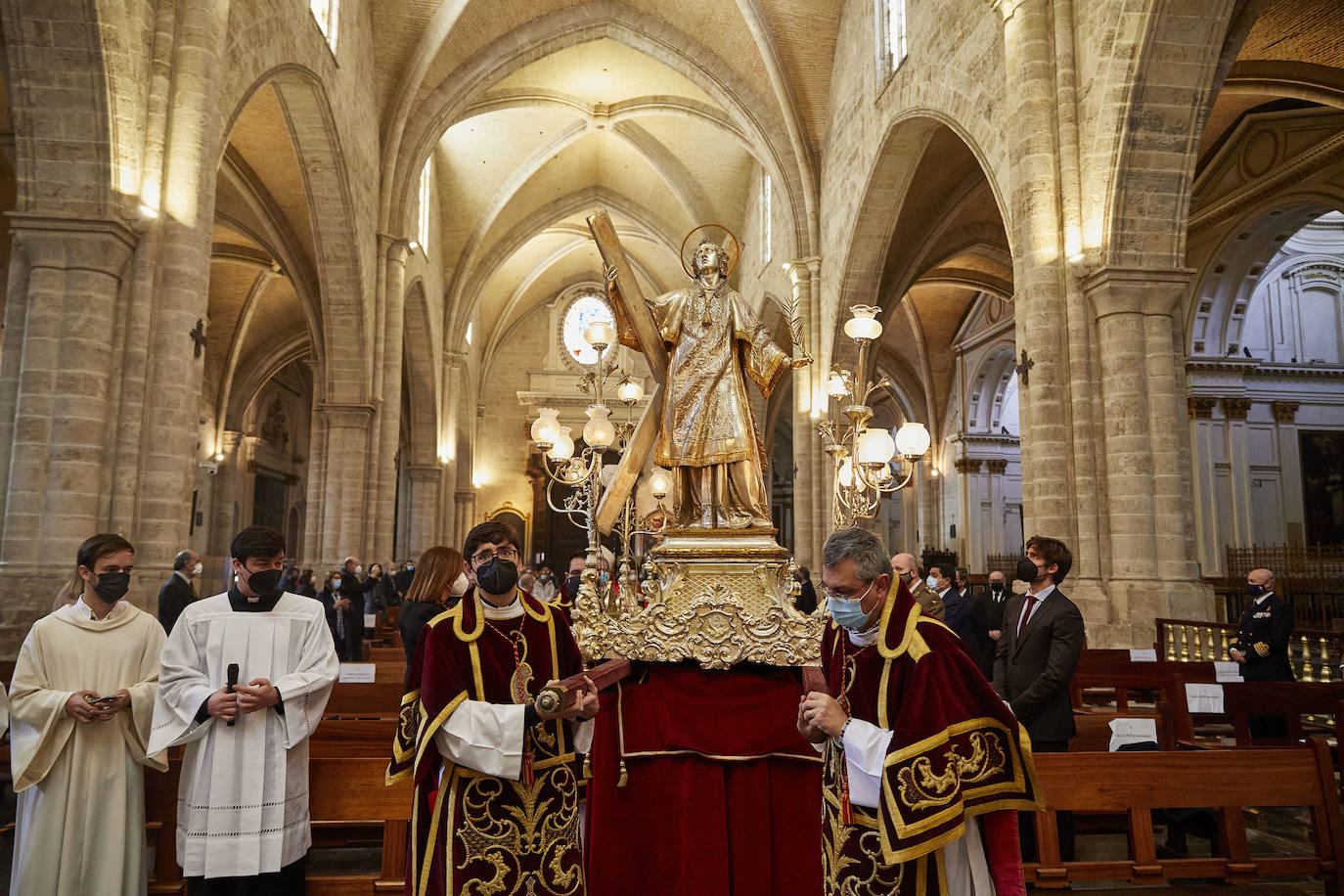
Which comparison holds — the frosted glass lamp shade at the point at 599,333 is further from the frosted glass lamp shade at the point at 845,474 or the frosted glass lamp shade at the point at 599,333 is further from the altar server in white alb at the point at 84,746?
the altar server in white alb at the point at 84,746

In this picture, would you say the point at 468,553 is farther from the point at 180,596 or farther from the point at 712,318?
the point at 180,596

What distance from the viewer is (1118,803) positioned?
3406 millimetres

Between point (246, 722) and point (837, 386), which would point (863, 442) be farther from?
point (246, 722)

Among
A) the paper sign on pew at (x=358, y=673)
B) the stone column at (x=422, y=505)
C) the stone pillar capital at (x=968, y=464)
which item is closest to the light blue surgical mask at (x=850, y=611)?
the paper sign on pew at (x=358, y=673)

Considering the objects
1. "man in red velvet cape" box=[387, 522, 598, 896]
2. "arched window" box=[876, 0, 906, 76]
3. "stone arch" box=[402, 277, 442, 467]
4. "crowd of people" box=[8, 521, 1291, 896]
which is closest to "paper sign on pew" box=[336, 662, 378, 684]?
"crowd of people" box=[8, 521, 1291, 896]

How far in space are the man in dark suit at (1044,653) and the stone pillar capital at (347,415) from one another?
14.4m

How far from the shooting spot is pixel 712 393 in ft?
18.2

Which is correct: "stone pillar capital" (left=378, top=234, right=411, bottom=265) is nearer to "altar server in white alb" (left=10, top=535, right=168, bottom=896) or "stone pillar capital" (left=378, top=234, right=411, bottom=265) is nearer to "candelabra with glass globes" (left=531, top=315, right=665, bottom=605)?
"candelabra with glass globes" (left=531, top=315, right=665, bottom=605)

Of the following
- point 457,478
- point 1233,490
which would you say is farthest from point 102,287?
point 457,478

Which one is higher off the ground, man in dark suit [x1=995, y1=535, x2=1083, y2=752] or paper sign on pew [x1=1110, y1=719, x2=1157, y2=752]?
man in dark suit [x1=995, y1=535, x2=1083, y2=752]

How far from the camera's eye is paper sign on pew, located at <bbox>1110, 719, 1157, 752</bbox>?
4594 mm

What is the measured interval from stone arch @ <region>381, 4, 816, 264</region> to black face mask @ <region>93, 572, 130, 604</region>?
49.5 ft

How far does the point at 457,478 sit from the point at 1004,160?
22.7 metres

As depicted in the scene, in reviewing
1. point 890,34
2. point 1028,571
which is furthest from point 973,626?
point 890,34
